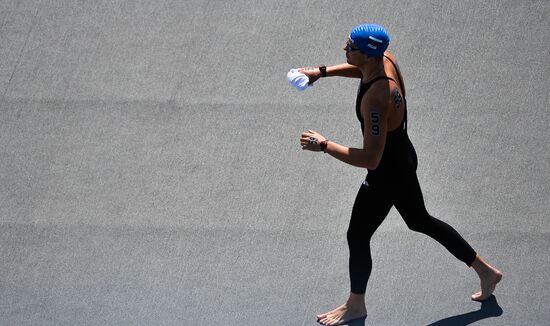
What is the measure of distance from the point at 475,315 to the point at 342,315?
0.81 meters

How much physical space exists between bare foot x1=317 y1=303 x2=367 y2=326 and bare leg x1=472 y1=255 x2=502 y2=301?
74cm

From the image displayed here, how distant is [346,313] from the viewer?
4773mm

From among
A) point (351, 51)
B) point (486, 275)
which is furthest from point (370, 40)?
point (486, 275)

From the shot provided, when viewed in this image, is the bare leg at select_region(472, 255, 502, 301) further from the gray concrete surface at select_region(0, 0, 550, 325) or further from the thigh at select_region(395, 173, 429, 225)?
the thigh at select_region(395, 173, 429, 225)

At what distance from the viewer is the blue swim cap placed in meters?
4.22

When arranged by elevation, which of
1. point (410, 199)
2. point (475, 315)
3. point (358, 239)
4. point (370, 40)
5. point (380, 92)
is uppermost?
point (370, 40)

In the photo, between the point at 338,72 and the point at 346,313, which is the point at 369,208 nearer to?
the point at 346,313

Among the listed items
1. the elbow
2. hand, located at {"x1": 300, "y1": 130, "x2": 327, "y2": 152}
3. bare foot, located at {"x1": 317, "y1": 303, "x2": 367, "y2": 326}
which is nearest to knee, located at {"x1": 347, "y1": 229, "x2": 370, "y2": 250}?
bare foot, located at {"x1": 317, "y1": 303, "x2": 367, "y2": 326}

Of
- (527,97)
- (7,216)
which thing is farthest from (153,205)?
(527,97)

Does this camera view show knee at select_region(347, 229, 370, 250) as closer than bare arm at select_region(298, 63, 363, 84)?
Yes

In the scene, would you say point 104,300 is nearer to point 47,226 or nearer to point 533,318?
point 47,226

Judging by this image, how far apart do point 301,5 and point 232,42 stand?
733 millimetres

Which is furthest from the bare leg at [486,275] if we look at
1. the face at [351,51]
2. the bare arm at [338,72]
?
the face at [351,51]

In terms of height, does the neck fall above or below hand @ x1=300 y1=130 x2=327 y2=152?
above
